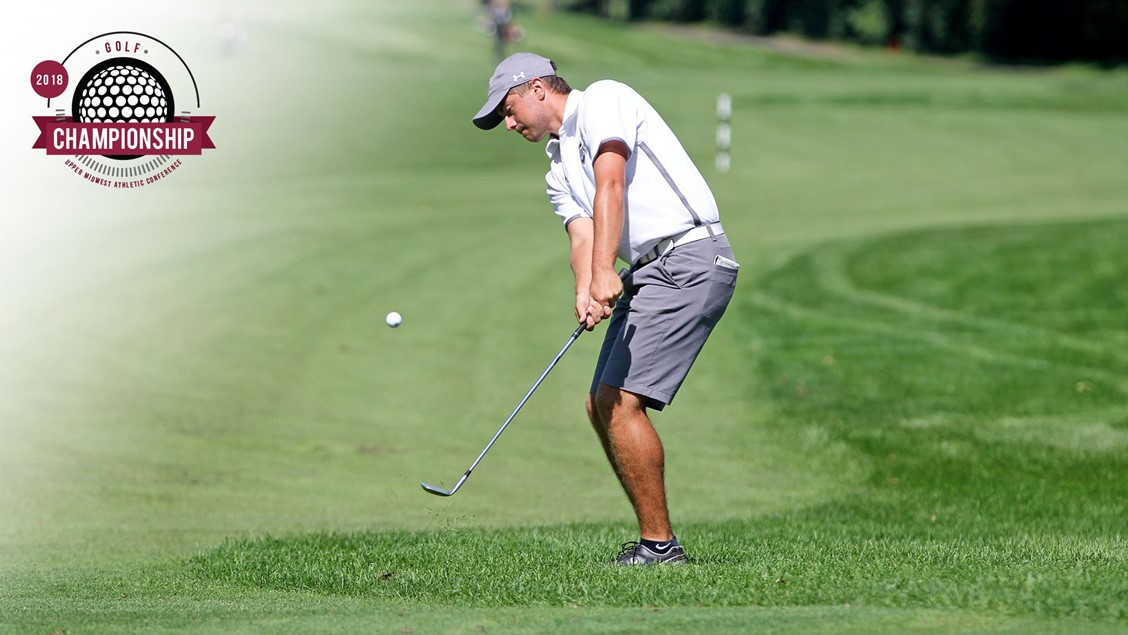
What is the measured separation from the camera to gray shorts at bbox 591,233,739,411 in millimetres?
6105

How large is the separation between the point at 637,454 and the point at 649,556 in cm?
45

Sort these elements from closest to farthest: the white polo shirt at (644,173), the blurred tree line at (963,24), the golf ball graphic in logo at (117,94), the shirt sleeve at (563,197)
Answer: the white polo shirt at (644,173) < the shirt sleeve at (563,197) < the golf ball graphic in logo at (117,94) < the blurred tree line at (963,24)

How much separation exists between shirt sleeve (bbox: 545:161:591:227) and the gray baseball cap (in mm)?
376

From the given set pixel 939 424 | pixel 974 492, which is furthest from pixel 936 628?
pixel 939 424

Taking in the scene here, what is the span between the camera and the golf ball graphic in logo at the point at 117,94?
56.1 feet

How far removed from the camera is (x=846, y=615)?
4980 mm

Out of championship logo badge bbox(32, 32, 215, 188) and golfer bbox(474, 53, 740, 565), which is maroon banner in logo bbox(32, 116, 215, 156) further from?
golfer bbox(474, 53, 740, 565)

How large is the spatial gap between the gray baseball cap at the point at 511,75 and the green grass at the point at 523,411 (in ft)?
6.58

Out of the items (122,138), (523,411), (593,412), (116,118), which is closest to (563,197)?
(593,412)

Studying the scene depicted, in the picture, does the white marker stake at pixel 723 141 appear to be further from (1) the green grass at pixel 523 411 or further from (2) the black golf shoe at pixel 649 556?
(2) the black golf shoe at pixel 649 556

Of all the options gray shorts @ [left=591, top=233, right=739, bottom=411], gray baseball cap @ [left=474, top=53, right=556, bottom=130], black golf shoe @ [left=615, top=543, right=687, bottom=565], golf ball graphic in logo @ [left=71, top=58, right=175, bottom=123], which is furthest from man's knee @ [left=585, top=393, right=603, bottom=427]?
golf ball graphic in logo @ [left=71, top=58, right=175, bottom=123]

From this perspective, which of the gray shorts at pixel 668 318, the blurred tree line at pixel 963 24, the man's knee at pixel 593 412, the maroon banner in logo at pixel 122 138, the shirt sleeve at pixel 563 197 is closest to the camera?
the gray shorts at pixel 668 318

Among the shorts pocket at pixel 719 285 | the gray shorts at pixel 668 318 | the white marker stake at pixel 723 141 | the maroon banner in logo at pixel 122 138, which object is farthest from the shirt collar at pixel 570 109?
the white marker stake at pixel 723 141

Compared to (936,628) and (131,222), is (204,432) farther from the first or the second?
(131,222)
